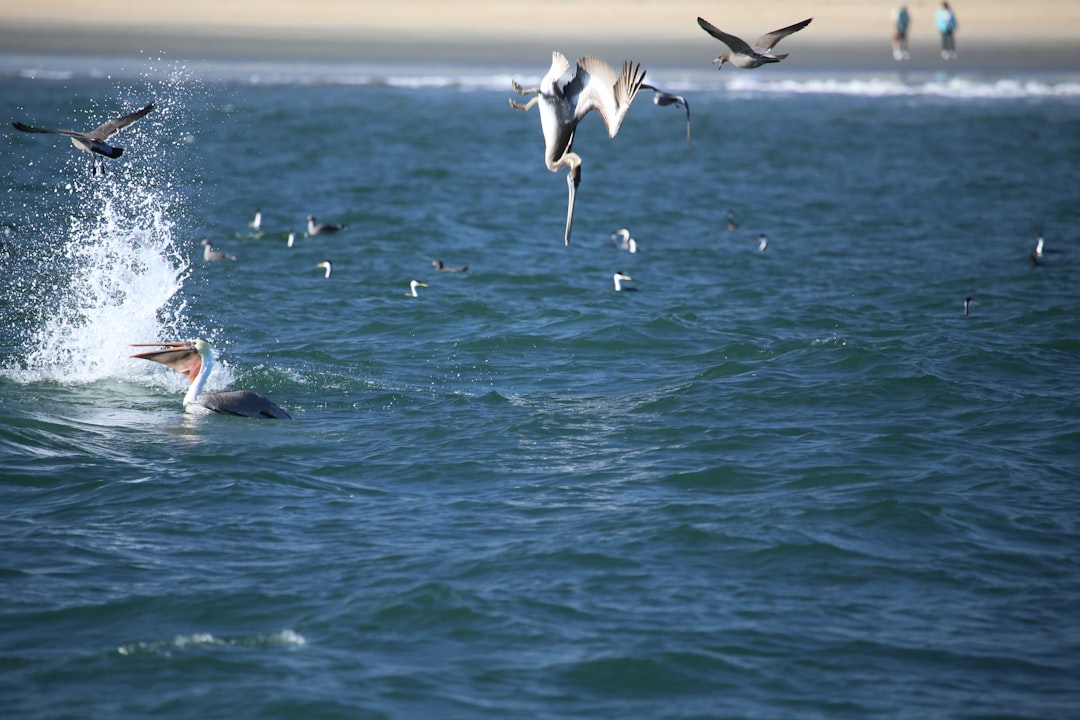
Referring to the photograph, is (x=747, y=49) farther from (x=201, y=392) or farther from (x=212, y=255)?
(x=212, y=255)

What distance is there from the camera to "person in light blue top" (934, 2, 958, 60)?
57188 millimetres

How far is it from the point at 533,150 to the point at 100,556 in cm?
2799

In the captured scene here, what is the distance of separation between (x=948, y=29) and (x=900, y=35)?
215 centimetres

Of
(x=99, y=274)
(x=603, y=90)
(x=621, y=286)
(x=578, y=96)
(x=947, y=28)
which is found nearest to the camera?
(x=603, y=90)

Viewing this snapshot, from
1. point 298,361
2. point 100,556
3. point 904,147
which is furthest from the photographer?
point 904,147

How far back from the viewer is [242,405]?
12.9 meters

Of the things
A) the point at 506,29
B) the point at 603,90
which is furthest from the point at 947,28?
the point at 603,90

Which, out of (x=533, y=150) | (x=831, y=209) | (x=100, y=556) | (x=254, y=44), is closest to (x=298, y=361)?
(x=100, y=556)

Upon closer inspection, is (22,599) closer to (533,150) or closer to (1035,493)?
(1035,493)

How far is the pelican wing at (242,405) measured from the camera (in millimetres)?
12852

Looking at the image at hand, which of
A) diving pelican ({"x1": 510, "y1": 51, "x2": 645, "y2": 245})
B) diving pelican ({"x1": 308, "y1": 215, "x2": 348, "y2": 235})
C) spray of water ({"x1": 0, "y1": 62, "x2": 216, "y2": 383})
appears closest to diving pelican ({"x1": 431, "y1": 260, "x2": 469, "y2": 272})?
diving pelican ({"x1": 308, "y1": 215, "x2": 348, "y2": 235})

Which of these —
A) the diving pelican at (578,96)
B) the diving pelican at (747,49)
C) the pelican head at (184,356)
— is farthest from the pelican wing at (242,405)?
the diving pelican at (747,49)

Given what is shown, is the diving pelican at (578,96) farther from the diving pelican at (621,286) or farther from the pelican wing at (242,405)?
the diving pelican at (621,286)

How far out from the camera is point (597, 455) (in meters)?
12.1
